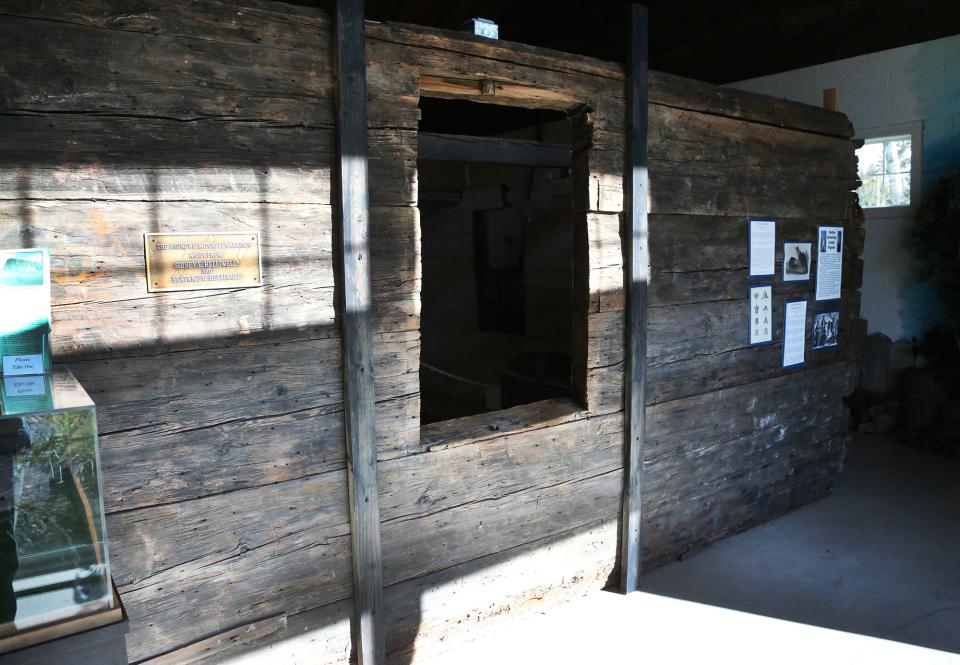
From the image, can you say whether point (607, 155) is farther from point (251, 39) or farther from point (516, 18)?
point (516, 18)

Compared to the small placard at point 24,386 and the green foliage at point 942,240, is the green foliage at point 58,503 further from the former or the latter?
the green foliage at point 942,240

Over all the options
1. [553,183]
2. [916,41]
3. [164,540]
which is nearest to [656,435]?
[164,540]

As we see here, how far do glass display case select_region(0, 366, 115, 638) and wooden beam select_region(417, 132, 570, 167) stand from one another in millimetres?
3504

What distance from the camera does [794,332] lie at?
455 cm

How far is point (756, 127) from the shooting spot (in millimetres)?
4168

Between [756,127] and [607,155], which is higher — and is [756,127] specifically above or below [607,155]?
above

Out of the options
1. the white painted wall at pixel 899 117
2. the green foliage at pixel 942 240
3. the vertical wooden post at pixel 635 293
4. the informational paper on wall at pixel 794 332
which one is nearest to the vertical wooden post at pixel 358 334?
the vertical wooden post at pixel 635 293

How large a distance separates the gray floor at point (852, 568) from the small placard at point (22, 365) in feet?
9.99

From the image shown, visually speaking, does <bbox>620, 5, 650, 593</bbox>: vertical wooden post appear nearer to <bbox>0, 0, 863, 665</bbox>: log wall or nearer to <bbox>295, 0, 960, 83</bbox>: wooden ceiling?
<bbox>0, 0, 863, 665</bbox>: log wall

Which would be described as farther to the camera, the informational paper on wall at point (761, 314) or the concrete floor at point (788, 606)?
the informational paper on wall at point (761, 314)

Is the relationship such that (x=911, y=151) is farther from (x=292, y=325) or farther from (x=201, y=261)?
(x=201, y=261)

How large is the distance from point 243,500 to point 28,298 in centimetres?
103

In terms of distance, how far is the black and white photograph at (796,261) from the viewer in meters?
4.45

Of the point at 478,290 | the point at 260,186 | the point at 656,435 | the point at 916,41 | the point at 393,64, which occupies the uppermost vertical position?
the point at 916,41
